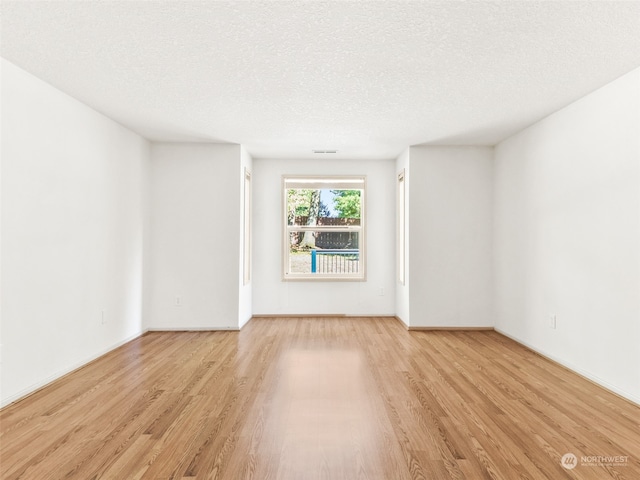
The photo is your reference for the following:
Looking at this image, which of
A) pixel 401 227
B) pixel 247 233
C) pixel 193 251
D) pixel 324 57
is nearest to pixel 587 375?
pixel 401 227

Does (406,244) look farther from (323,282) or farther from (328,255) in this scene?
(323,282)

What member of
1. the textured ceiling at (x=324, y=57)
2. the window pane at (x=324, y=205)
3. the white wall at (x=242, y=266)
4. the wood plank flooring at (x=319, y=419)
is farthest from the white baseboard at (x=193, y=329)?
the textured ceiling at (x=324, y=57)

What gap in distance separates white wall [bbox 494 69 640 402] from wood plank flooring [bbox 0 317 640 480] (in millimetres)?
343

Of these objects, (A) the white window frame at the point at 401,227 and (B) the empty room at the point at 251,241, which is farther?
(A) the white window frame at the point at 401,227

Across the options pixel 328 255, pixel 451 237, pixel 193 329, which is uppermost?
pixel 451 237

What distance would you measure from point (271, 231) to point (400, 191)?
83.9 inches

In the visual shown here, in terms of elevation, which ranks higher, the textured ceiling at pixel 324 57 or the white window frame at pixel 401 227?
the textured ceiling at pixel 324 57

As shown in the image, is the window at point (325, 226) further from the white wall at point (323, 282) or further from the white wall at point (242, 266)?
the white wall at point (242, 266)

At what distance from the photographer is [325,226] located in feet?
20.0

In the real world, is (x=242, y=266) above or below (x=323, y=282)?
above

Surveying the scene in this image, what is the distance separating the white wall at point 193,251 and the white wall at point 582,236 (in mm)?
Answer: 3609

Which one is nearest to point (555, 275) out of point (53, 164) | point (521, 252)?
point (521, 252)

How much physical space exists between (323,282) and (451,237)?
2.08m

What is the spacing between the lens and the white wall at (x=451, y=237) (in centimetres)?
520
